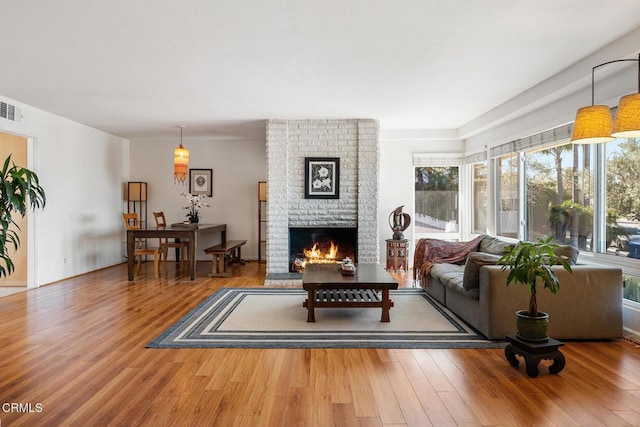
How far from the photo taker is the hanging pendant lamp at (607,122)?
258 cm

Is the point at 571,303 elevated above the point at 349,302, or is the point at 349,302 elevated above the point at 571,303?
the point at 571,303

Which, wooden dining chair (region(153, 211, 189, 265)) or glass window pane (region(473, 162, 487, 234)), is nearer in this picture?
wooden dining chair (region(153, 211, 189, 265))

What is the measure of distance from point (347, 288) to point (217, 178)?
198 inches

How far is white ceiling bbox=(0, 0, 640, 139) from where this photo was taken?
105 inches

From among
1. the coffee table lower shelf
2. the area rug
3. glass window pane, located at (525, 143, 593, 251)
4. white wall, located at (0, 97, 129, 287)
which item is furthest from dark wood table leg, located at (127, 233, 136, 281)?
glass window pane, located at (525, 143, 593, 251)

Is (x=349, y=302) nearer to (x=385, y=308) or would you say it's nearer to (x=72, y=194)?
(x=385, y=308)

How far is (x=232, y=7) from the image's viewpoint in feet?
8.59

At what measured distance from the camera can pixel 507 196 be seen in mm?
5695

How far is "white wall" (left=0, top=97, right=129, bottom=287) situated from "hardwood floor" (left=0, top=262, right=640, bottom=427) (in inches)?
95.2

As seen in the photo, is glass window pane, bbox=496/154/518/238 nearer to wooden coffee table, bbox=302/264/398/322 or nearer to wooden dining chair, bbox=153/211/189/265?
wooden coffee table, bbox=302/264/398/322

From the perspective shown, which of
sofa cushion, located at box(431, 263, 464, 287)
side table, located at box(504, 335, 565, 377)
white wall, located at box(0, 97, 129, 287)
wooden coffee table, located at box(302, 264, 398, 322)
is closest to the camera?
side table, located at box(504, 335, 565, 377)

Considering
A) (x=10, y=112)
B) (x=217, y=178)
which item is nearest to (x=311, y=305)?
(x=10, y=112)

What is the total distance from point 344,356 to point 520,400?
118 centimetres

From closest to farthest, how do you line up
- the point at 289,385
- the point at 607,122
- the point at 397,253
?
the point at 289,385 < the point at 607,122 < the point at 397,253
